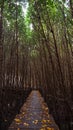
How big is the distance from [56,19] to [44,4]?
317cm

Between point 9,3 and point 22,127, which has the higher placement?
point 9,3

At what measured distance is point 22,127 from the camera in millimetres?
7570

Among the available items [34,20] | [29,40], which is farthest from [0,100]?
[29,40]

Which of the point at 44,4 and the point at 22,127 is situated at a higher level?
the point at 44,4

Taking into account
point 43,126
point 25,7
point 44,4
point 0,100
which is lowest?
point 43,126

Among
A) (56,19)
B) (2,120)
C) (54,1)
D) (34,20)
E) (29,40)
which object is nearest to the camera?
(2,120)

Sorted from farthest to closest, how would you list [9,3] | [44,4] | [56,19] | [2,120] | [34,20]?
[56,19], [34,20], [9,3], [44,4], [2,120]

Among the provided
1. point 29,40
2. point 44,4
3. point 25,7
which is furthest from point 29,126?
point 29,40

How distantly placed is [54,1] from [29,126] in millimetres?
4013

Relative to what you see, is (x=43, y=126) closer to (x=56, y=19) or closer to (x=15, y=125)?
(x=15, y=125)

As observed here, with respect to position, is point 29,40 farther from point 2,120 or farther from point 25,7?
point 2,120

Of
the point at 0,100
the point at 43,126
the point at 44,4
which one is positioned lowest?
the point at 43,126

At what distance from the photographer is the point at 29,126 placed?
25.3ft

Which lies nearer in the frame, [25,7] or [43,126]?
[43,126]
